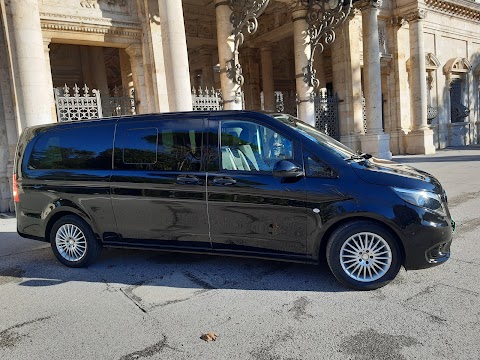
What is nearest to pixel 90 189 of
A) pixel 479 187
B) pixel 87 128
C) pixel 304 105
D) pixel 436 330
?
pixel 87 128

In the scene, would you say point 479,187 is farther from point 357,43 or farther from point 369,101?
point 357,43

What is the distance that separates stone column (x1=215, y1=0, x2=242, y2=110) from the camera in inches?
427

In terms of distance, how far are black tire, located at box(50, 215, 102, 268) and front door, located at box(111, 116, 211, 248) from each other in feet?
1.87

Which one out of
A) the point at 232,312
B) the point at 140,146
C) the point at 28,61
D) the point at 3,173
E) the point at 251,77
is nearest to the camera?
the point at 232,312

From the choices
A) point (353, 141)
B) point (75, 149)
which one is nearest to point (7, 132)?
point (75, 149)

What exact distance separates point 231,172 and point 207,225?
66 cm

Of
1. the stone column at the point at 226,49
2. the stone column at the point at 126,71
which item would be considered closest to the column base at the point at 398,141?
the stone column at the point at 226,49

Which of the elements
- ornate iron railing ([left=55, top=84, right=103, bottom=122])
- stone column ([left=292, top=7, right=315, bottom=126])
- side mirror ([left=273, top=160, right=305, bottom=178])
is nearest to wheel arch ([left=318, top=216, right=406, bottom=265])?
side mirror ([left=273, top=160, right=305, bottom=178])

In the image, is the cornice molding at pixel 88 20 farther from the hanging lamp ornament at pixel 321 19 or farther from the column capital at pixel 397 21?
the column capital at pixel 397 21

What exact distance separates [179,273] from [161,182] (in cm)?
112

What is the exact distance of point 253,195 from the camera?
3.75m

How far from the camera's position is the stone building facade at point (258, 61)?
830cm

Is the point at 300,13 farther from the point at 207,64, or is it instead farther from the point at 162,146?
the point at 162,146

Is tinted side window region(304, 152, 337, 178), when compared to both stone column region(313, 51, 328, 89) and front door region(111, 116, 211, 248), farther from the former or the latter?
stone column region(313, 51, 328, 89)
